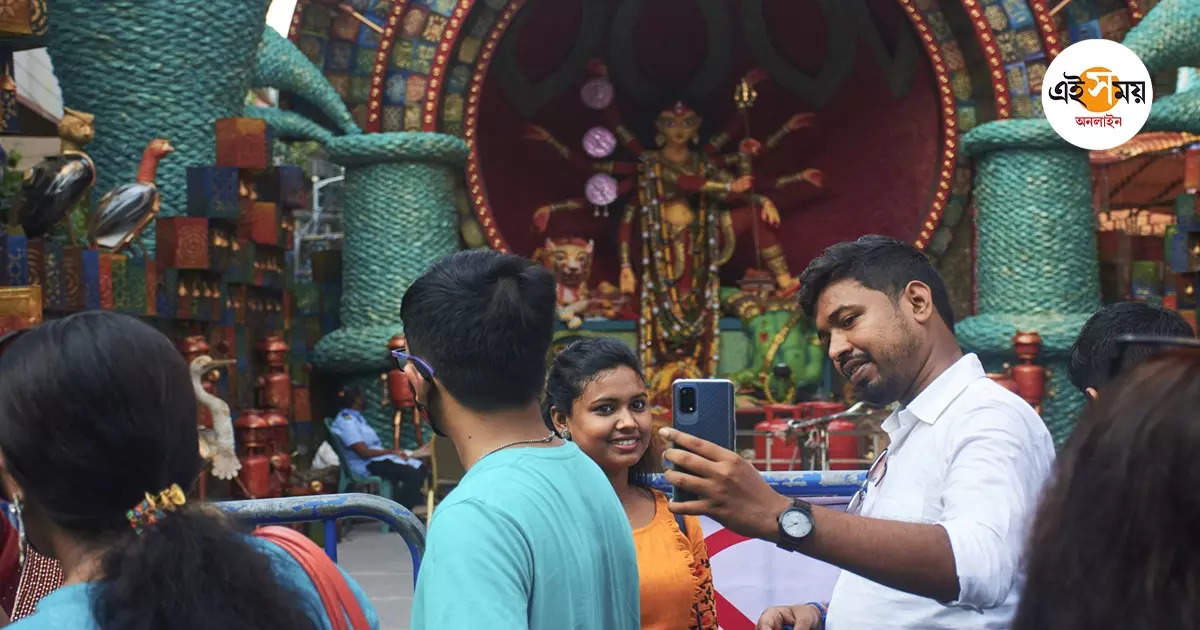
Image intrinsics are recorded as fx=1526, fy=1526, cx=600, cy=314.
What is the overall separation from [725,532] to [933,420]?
192 cm

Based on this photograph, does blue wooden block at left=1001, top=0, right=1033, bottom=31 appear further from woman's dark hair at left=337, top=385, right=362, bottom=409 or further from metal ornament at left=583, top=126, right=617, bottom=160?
woman's dark hair at left=337, top=385, right=362, bottom=409

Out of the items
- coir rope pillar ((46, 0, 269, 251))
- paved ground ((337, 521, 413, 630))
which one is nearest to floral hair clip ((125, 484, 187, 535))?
paved ground ((337, 521, 413, 630))

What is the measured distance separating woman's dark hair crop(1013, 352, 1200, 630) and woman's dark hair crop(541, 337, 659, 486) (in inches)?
104

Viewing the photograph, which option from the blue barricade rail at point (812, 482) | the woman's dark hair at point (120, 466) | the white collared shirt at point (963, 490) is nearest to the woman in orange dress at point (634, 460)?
the blue barricade rail at point (812, 482)

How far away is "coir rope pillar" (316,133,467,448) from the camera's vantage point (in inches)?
474

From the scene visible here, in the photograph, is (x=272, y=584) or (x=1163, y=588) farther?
(x=272, y=584)

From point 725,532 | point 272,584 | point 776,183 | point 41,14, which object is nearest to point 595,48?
point 776,183

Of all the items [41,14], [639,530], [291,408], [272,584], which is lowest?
[291,408]

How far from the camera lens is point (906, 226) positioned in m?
13.8

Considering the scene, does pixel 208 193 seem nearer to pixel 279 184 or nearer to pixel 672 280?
pixel 279 184

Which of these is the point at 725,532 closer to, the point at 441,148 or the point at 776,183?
the point at 441,148

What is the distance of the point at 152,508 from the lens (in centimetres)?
172

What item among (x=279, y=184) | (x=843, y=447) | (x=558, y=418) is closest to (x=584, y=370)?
Result: (x=558, y=418)

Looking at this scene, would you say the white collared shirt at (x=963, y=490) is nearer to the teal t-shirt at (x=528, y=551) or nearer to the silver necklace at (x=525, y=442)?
the teal t-shirt at (x=528, y=551)
